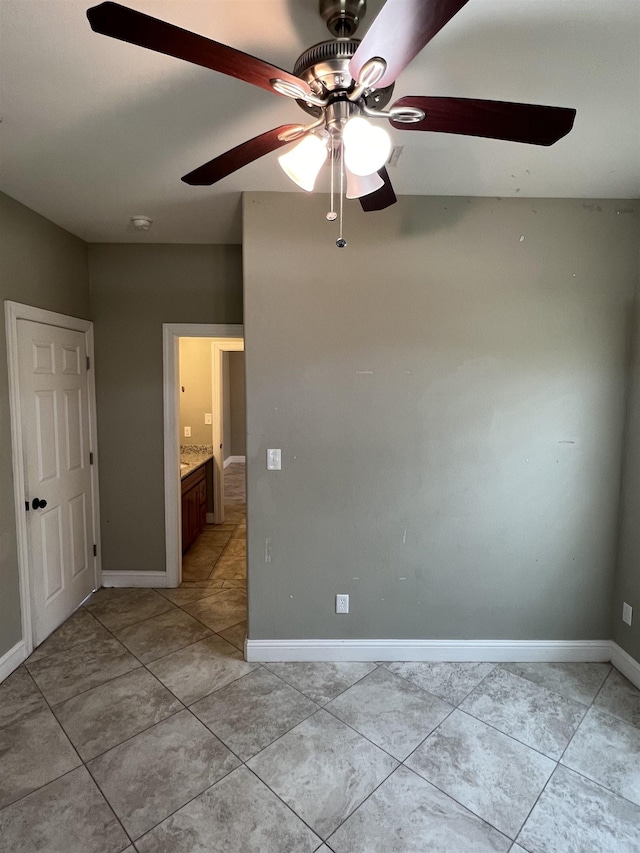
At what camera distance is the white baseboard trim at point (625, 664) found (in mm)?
2334

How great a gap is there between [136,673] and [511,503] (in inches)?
93.1

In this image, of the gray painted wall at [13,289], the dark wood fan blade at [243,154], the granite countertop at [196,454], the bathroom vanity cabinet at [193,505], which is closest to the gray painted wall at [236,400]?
the granite countertop at [196,454]

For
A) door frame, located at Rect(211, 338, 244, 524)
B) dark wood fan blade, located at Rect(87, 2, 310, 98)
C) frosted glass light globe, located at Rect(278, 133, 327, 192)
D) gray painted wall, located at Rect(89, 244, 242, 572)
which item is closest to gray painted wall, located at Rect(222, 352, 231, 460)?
door frame, located at Rect(211, 338, 244, 524)

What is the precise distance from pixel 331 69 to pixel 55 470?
275 cm

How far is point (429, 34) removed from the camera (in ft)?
2.87

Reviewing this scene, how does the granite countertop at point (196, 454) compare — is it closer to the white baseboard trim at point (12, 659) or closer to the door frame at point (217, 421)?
the door frame at point (217, 421)

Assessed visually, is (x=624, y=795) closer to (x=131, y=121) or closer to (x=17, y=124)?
(x=131, y=121)

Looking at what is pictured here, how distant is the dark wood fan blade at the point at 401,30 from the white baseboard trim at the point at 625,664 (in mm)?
3021

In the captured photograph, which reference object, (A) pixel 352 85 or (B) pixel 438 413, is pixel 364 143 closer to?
(A) pixel 352 85

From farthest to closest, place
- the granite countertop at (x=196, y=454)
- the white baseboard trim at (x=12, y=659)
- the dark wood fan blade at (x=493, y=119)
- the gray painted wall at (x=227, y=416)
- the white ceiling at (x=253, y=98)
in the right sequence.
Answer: the gray painted wall at (x=227, y=416)
the granite countertop at (x=196, y=454)
the white baseboard trim at (x=12, y=659)
the white ceiling at (x=253, y=98)
the dark wood fan blade at (x=493, y=119)

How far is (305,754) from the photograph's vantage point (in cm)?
186

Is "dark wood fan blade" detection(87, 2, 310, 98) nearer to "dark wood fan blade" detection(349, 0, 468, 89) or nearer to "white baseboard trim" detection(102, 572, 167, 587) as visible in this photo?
"dark wood fan blade" detection(349, 0, 468, 89)

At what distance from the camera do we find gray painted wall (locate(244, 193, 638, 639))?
91.1 inches

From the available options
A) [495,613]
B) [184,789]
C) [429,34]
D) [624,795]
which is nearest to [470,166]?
[429,34]
